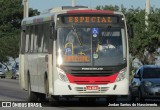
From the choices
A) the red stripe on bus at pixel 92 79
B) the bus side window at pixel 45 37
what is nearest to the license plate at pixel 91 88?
the red stripe on bus at pixel 92 79

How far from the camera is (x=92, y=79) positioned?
2367 centimetres

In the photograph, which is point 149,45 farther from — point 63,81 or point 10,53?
point 10,53

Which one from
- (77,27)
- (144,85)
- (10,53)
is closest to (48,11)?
(77,27)

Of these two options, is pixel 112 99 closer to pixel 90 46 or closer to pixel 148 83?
pixel 90 46

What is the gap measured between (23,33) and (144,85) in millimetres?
5331

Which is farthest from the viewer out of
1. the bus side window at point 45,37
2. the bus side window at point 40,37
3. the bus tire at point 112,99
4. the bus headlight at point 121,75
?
the bus side window at point 40,37

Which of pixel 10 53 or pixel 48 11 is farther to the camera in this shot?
pixel 10 53

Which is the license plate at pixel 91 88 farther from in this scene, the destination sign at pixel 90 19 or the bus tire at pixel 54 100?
the destination sign at pixel 90 19

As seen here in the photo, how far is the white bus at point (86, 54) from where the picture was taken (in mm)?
23586

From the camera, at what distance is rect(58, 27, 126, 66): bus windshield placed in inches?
932

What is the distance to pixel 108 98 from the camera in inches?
993

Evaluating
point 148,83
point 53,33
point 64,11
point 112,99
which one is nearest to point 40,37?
point 64,11

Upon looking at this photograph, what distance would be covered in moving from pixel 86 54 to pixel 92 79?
836 millimetres

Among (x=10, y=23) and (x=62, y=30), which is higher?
(x=62, y=30)
